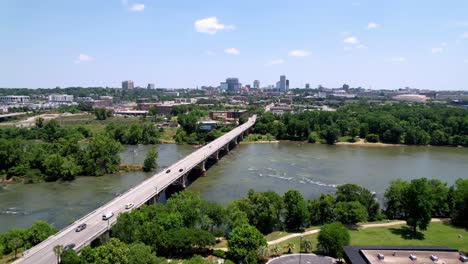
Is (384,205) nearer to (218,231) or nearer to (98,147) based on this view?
(218,231)

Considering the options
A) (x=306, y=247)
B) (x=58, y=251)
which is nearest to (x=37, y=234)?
(x=58, y=251)

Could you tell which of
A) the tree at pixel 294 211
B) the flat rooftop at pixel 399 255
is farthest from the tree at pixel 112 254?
the tree at pixel 294 211

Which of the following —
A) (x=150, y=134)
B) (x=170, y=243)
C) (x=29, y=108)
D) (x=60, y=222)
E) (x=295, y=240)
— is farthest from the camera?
(x=29, y=108)

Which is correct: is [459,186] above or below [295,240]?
above

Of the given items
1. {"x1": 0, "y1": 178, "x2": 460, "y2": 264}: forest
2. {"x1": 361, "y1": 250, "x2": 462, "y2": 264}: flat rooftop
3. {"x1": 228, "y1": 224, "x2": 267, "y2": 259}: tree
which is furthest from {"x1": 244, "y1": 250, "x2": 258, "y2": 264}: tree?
{"x1": 361, "y1": 250, "x2": 462, "y2": 264}: flat rooftop

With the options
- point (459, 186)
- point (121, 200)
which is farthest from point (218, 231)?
point (459, 186)
